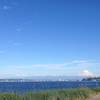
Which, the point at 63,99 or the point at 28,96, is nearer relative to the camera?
Result: the point at 28,96

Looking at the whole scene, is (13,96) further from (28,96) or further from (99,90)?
(99,90)

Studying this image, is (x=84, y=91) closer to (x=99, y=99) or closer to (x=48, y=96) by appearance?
(x=99, y=99)

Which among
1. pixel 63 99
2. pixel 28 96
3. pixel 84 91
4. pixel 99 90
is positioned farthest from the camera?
pixel 99 90

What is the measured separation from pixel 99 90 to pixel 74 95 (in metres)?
11.7

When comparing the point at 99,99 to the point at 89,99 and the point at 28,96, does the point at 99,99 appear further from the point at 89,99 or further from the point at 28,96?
the point at 28,96

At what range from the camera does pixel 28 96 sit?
26406mm

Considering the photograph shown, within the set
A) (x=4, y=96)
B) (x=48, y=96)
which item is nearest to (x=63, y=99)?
(x=48, y=96)

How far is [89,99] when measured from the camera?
31781mm

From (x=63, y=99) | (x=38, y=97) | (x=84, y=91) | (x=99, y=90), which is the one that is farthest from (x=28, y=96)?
(x=99, y=90)

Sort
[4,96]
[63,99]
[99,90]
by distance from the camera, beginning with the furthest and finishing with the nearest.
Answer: [99,90]
[63,99]
[4,96]

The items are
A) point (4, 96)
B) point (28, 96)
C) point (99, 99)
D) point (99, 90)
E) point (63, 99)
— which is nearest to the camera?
point (4, 96)

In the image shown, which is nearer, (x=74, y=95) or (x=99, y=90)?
(x=74, y=95)

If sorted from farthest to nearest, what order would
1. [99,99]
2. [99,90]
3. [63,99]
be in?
[99,90] → [99,99] → [63,99]

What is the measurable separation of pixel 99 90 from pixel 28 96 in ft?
58.1
